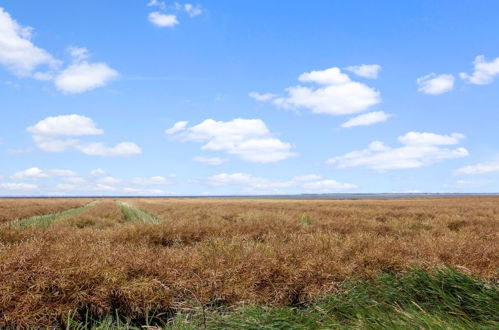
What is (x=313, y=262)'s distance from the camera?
17.5 ft

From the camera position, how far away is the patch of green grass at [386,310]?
313 centimetres

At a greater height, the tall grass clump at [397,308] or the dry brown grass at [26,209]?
the dry brown grass at [26,209]

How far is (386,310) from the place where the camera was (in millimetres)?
3781

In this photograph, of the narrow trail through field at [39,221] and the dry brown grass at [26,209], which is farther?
the dry brown grass at [26,209]

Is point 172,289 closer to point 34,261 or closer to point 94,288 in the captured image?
point 94,288

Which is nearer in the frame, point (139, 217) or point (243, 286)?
point (243, 286)

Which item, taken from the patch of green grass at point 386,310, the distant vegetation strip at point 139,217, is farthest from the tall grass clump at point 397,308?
the distant vegetation strip at point 139,217

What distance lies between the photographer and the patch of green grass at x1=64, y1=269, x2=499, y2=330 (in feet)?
10.3

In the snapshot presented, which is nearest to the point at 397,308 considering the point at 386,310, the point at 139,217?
the point at 386,310

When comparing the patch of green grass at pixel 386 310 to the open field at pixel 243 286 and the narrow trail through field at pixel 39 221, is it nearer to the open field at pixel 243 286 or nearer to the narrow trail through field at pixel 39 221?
the open field at pixel 243 286

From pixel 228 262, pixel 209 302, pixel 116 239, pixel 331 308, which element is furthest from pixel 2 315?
pixel 116 239

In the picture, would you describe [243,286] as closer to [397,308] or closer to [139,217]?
[397,308]

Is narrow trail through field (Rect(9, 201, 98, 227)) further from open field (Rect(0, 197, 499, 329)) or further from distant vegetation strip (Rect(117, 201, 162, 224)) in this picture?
open field (Rect(0, 197, 499, 329))

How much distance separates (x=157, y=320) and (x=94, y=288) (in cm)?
81
